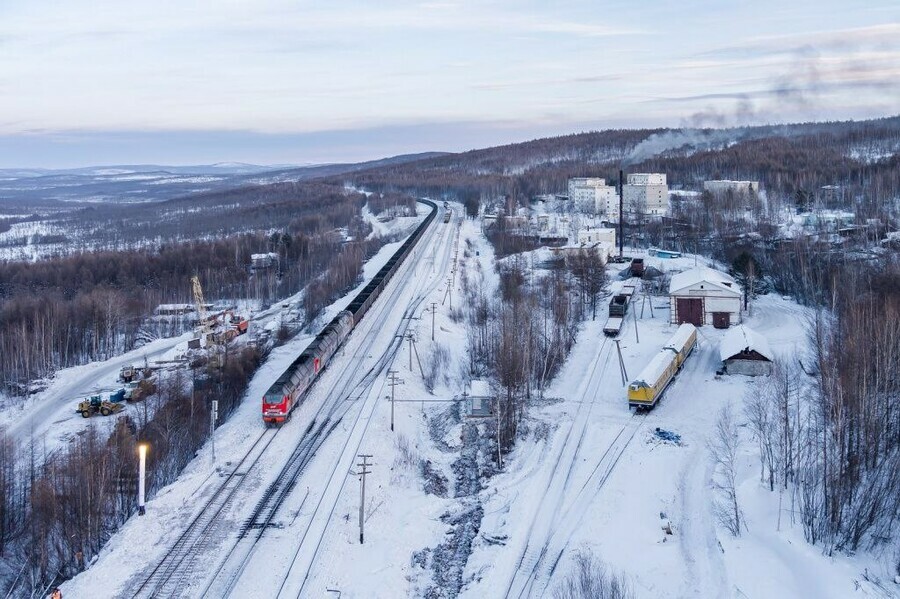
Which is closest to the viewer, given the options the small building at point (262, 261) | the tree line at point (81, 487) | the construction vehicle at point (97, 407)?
the tree line at point (81, 487)

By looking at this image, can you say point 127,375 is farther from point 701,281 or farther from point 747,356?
point 701,281

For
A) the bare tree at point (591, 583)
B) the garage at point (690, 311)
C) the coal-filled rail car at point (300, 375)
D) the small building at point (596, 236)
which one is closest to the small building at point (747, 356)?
the garage at point (690, 311)

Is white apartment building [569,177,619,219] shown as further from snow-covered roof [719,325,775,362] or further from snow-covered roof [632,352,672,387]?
snow-covered roof [632,352,672,387]

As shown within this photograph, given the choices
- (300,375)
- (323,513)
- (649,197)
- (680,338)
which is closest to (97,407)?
(300,375)

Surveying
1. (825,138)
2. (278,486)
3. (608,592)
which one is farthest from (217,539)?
(825,138)

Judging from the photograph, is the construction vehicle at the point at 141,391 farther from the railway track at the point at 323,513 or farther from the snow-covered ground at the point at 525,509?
the railway track at the point at 323,513

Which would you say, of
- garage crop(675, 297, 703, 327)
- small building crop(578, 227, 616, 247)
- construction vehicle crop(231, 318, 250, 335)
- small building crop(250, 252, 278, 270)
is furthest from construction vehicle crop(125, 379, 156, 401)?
small building crop(250, 252, 278, 270)
